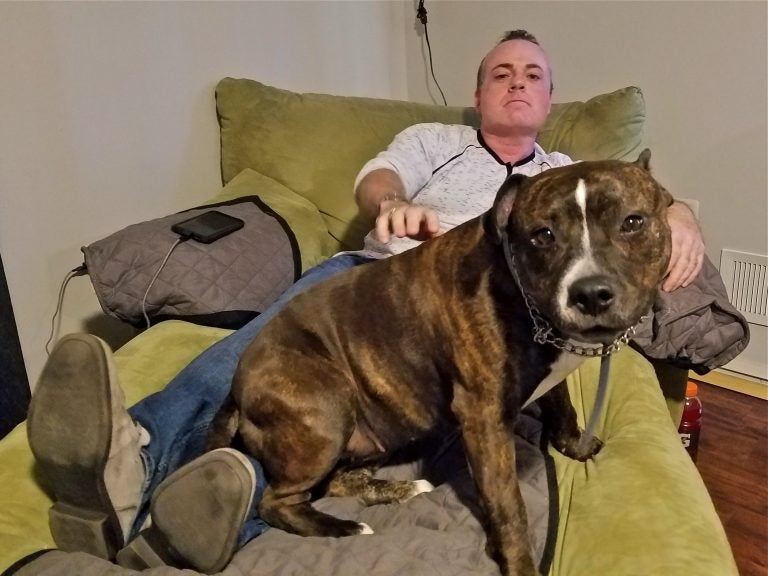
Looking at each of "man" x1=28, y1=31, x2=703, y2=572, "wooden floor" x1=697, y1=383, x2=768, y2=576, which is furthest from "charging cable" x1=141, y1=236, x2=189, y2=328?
"wooden floor" x1=697, y1=383, x2=768, y2=576

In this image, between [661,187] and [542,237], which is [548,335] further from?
[661,187]

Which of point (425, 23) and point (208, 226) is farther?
point (425, 23)

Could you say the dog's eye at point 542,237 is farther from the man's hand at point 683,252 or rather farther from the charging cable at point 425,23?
the charging cable at point 425,23

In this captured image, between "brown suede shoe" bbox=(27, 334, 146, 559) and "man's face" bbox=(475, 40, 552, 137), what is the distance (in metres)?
1.44

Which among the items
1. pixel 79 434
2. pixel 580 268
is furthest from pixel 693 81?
pixel 79 434

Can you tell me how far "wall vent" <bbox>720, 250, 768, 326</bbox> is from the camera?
269 cm

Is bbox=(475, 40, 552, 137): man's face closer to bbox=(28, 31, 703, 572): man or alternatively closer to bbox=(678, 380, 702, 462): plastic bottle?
bbox=(28, 31, 703, 572): man

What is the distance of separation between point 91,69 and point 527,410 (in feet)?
5.40

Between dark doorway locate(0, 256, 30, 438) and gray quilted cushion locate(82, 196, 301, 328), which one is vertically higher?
gray quilted cushion locate(82, 196, 301, 328)

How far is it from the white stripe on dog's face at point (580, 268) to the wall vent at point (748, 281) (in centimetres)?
190

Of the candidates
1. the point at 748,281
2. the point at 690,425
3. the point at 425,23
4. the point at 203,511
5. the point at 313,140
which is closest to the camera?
the point at 203,511

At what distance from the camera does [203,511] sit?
46.8 inches

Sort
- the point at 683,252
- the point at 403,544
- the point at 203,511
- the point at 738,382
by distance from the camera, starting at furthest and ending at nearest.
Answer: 1. the point at 738,382
2. the point at 683,252
3. the point at 403,544
4. the point at 203,511

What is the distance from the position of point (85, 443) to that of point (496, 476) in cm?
72
